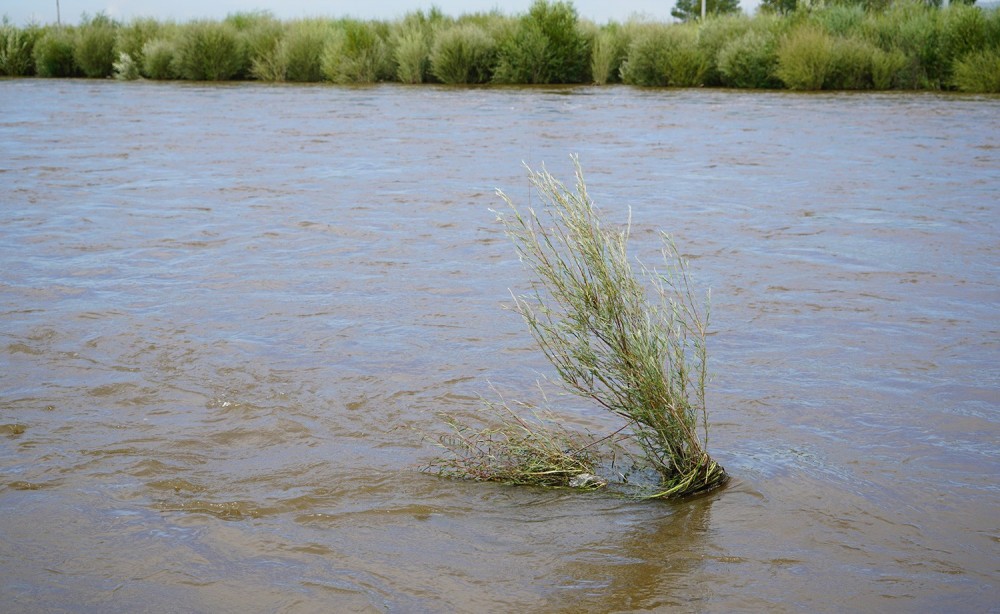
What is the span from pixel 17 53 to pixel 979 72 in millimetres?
28142

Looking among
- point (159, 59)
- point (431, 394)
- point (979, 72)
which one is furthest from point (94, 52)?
point (431, 394)

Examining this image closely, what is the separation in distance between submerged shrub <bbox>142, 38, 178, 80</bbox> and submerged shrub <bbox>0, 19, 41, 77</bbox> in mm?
5091

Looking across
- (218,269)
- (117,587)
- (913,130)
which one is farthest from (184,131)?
(117,587)

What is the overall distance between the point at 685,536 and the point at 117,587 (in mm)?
1950

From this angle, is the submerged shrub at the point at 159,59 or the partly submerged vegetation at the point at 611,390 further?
the submerged shrub at the point at 159,59

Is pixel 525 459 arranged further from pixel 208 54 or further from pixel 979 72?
pixel 208 54

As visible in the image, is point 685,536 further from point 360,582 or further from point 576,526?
point 360,582

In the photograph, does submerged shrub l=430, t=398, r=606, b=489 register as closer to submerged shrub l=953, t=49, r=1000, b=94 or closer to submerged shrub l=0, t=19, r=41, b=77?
submerged shrub l=953, t=49, r=1000, b=94

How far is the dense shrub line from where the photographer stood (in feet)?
77.2

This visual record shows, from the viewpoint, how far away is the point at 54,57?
32.5 metres

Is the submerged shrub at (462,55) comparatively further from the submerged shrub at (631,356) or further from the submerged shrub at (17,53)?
the submerged shrub at (631,356)

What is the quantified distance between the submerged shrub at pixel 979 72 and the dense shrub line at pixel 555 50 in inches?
1.1

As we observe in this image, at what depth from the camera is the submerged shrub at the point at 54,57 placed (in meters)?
32.3

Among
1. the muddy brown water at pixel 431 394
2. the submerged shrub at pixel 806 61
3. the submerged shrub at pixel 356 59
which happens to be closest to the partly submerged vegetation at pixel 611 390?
the muddy brown water at pixel 431 394
